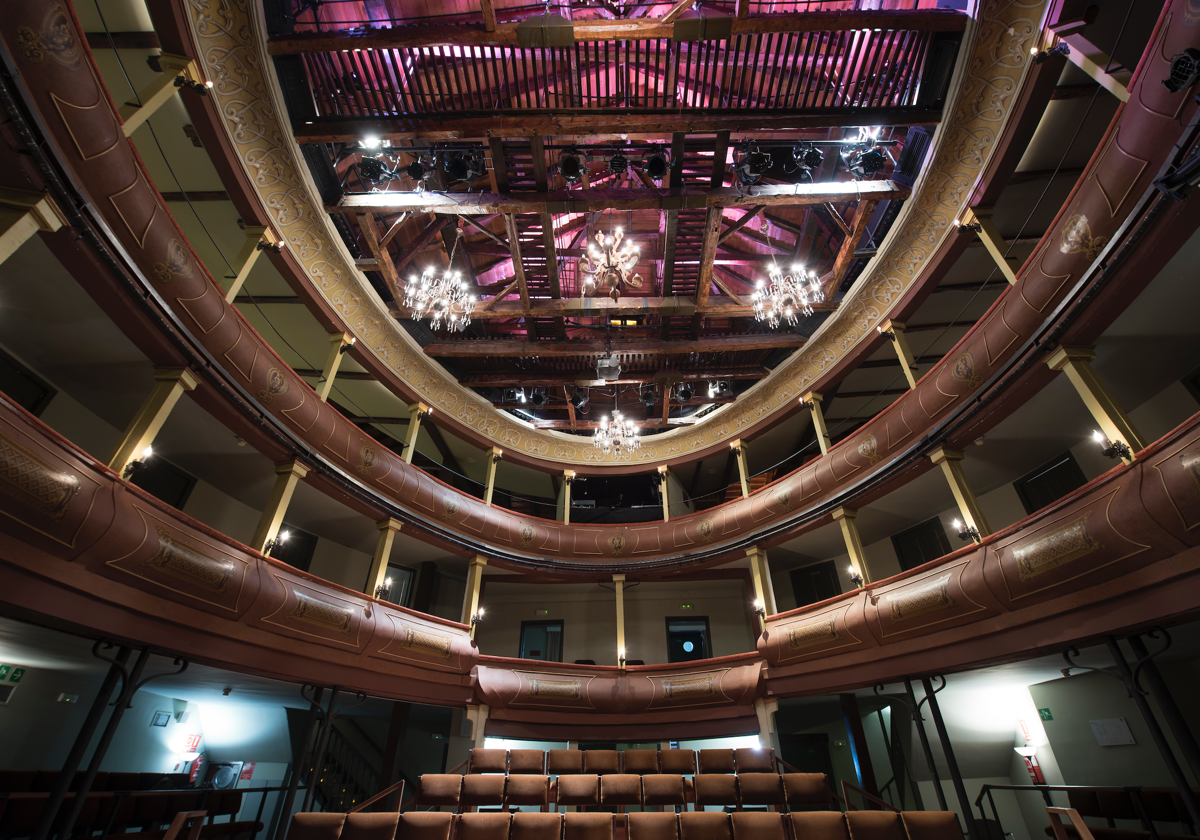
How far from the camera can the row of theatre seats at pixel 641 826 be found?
563cm

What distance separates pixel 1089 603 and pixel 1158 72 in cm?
516

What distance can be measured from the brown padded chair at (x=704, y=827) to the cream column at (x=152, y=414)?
7.48m

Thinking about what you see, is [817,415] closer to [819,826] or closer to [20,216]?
[819,826]

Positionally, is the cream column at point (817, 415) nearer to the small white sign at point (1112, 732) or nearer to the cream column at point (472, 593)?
the small white sign at point (1112, 732)

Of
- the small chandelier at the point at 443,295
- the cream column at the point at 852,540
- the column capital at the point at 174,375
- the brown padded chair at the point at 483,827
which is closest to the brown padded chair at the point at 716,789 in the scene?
the brown padded chair at the point at 483,827

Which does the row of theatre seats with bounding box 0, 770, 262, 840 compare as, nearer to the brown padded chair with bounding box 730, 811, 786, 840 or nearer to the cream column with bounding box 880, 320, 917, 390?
the brown padded chair with bounding box 730, 811, 786, 840

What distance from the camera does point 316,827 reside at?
5.71m

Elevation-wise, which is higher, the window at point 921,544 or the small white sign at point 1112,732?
the window at point 921,544

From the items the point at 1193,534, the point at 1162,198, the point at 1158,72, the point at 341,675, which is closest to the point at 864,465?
the point at 1193,534

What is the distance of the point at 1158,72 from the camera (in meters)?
4.28

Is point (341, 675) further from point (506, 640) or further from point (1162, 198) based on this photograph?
point (1162, 198)

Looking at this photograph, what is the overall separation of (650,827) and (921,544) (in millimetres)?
8617

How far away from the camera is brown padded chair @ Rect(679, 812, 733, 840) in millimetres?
5766

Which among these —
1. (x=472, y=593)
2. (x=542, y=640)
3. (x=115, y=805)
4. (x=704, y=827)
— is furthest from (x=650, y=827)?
(x=542, y=640)
